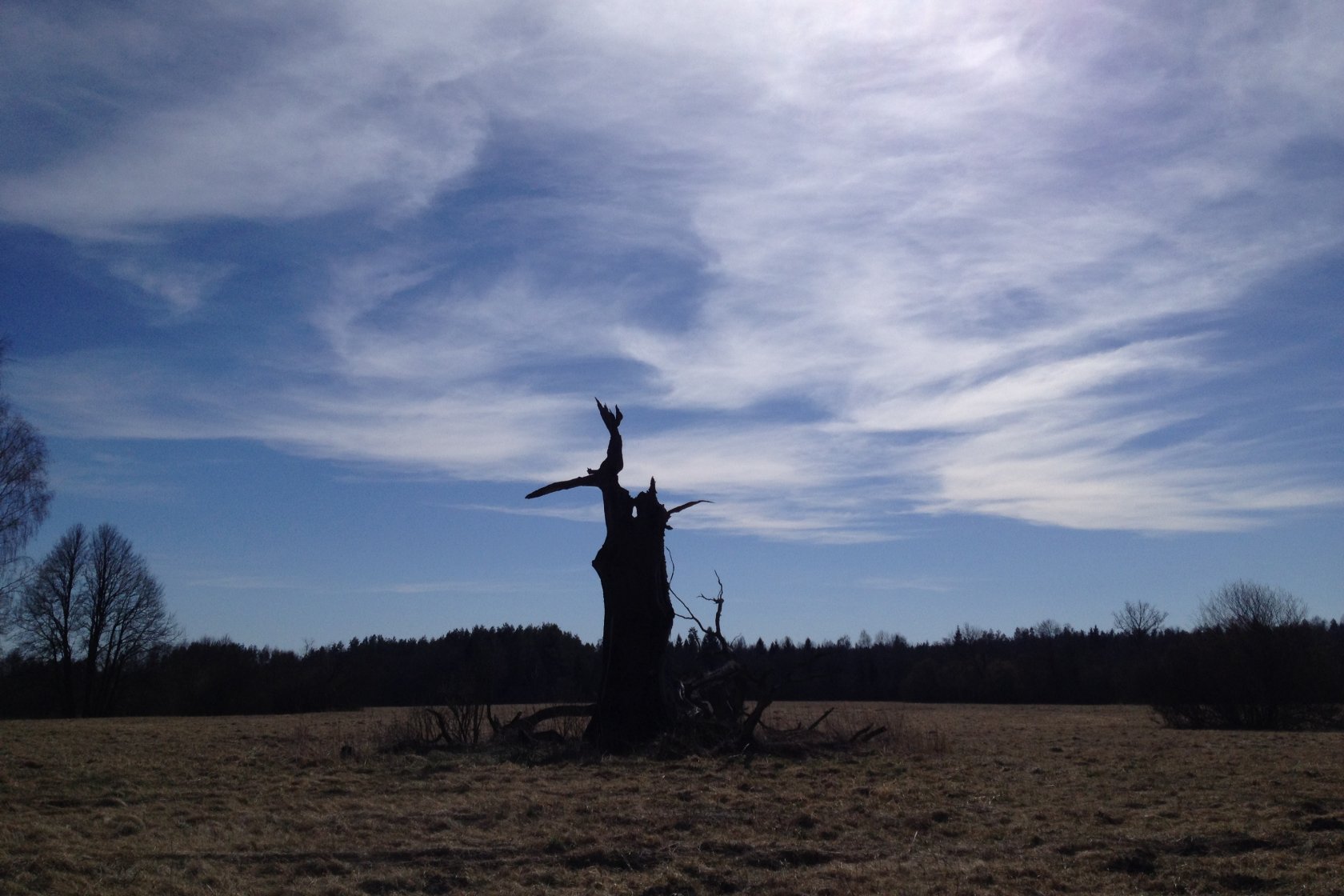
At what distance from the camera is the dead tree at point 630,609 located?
61.9ft

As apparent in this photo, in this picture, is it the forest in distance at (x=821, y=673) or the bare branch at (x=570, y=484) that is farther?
the forest in distance at (x=821, y=673)

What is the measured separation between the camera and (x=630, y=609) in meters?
19.5

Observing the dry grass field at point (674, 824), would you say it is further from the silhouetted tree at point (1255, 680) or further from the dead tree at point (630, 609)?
the silhouetted tree at point (1255, 680)

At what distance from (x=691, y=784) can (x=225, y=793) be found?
6063mm

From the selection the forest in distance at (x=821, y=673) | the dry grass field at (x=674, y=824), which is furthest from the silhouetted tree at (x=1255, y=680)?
the dry grass field at (x=674, y=824)

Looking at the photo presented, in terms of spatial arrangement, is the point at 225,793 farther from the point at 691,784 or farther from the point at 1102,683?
the point at 1102,683

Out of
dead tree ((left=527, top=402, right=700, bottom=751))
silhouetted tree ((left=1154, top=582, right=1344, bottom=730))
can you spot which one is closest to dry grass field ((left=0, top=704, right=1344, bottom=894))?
dead tree ((left=527, top=402, right=700, bottom=751))

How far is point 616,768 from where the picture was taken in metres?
15.5

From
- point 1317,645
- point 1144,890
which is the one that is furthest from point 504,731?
point 1317,645

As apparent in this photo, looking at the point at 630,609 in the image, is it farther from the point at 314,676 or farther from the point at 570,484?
the point at 314,676

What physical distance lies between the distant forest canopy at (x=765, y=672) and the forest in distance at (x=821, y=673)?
76mm

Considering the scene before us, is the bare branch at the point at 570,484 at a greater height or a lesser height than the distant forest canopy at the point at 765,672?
greater

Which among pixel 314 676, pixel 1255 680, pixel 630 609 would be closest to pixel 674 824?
pixel 630 609

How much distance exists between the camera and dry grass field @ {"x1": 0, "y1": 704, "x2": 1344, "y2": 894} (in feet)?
25.1
